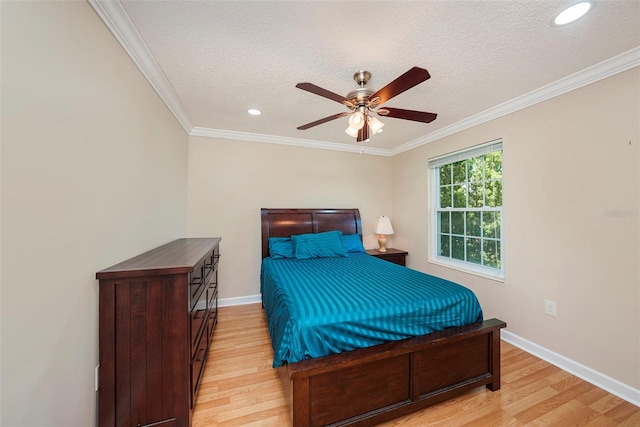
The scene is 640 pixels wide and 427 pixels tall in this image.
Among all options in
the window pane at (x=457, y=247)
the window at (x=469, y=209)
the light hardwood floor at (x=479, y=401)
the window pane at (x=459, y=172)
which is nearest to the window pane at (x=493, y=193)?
the window at (x=469, y=209)

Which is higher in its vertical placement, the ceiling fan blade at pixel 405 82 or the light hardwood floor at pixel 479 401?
the ceiling fan blade at pixel 405 82

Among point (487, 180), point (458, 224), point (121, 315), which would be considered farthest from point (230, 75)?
point (458, 224)

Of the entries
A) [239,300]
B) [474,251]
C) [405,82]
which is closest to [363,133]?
[405,82]

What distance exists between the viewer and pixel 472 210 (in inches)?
119

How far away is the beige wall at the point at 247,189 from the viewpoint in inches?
129

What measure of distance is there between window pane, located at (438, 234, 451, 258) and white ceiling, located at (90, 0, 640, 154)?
5.42ft

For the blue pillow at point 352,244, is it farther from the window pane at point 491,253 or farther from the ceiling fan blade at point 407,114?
the ceiling fan blade at point 407,114

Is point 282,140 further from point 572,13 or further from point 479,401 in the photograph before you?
point 479,401

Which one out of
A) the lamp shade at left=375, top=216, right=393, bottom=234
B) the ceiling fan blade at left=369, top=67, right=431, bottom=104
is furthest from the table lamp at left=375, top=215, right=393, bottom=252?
the ceiling fan blade at left=369, top=67, right=431, bottom=104

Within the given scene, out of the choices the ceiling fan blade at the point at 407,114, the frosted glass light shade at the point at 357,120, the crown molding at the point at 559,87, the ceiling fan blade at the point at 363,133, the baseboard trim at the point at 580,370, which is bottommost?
the baseboard trim at the point at 580,370

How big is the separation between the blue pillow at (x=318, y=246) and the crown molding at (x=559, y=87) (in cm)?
208

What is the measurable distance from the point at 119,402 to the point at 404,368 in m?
1.66

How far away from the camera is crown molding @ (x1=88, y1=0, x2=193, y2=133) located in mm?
1303

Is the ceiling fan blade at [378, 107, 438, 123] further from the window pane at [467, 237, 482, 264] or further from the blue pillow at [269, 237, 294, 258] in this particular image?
the blue pillow at [269, 237, 294, 258]
